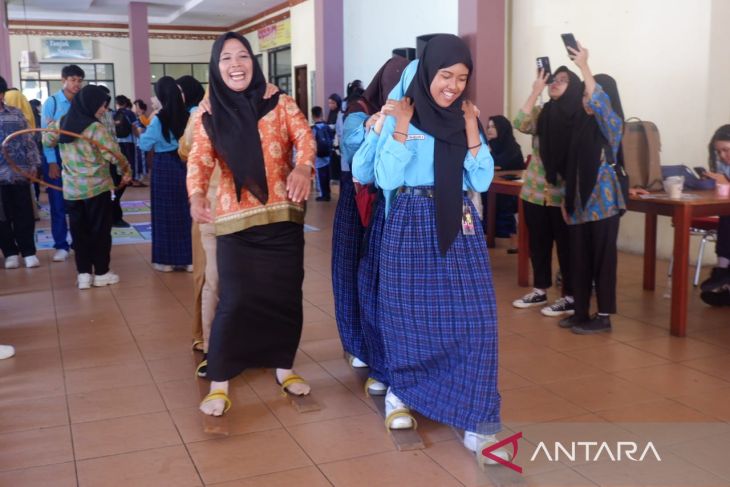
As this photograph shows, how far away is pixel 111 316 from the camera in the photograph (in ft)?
14.8

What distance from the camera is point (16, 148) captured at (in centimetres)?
532

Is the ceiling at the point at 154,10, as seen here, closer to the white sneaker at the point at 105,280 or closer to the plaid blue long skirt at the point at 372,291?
the white sneaker at the point at 105,280

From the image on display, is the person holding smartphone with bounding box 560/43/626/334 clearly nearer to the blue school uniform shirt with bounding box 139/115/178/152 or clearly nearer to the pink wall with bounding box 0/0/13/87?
the blue school uniform shirt with bounding box 139/115/178/152

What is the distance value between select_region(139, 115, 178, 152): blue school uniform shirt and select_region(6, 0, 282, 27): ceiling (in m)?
9.61

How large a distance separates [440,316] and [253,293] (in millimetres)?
768

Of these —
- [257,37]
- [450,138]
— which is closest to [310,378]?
[450,138]

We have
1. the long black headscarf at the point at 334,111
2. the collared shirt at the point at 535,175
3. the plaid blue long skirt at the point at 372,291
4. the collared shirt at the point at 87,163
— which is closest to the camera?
the plaid blue long skirt at the point at 372,291

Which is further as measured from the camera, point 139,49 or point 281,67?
point 281,67

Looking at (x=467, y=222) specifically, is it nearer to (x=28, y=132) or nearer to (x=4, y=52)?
(x=28, y=132)

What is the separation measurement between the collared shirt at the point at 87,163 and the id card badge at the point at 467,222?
3.04 metres

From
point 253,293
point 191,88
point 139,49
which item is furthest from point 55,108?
point 139,49

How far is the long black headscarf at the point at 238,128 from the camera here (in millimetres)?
2754

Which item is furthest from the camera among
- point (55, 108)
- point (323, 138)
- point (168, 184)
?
point (323, 138)

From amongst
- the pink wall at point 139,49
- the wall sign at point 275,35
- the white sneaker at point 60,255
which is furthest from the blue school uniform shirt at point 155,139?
the pink wall at point 139,49
